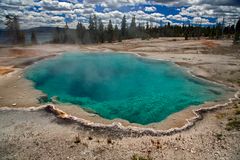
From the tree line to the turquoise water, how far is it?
47995mm

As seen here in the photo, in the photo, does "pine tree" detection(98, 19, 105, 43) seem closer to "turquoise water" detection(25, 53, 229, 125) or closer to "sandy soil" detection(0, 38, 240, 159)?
"turquoise water" detection(25, 53, 229, 125)

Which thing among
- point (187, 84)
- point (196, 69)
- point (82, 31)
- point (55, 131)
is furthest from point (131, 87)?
point (82, 31)

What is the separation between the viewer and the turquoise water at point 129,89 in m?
20.5

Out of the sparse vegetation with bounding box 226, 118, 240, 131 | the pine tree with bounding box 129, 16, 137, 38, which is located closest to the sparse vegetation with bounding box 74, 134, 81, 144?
the sparse vegetation with bounding box 226, 118, 240, 131

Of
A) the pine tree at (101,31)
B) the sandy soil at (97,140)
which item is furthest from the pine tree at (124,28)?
the sandy soil at (97,140)

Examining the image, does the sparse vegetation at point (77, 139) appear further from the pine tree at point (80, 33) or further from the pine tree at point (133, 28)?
the pine tree at point (133, 28)

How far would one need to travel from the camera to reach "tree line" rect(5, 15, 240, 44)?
8025 cm

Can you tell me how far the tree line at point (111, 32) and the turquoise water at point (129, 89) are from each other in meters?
48.0

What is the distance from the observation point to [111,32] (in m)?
94.5

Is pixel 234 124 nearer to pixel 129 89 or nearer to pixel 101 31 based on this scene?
pixel 129 89

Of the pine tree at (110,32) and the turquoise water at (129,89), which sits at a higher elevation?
the pine tree at (110,32)

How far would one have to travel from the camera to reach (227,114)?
1755 centimetres

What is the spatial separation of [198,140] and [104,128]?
20.1 feet

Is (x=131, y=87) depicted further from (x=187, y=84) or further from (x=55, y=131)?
(x=55, y=131)
